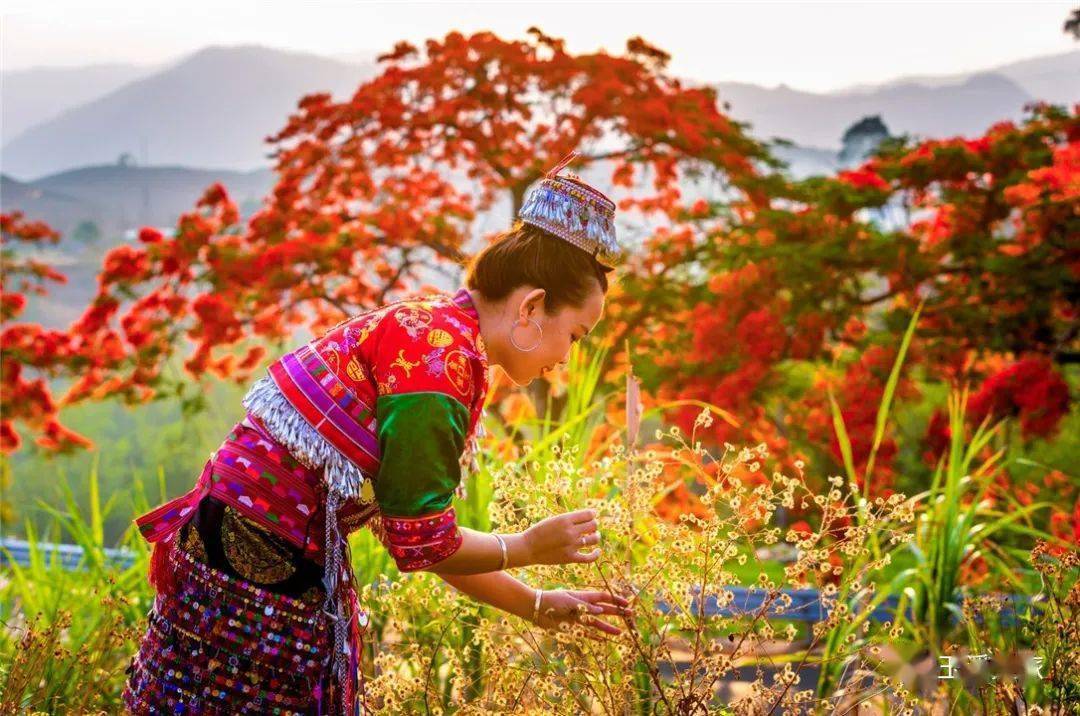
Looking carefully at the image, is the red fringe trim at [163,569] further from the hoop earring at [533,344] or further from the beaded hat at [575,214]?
the beaded hat at [575,214]

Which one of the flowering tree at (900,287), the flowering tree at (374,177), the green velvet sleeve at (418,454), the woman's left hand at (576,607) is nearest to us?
the green velvet sleeve at (418,454)

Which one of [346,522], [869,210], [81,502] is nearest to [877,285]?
[869,210]

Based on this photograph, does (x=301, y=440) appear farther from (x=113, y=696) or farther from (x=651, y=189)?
(x=651, y=189)

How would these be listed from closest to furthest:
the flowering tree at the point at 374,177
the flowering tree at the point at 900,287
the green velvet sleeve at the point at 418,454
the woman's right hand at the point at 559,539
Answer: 1. the green velvet sleeve at the point at 418,454
2. the woman's right hand at the point at 559,539
3. the flowering tree at the point at 900,287
4. the flowering tree at the point at 374,177

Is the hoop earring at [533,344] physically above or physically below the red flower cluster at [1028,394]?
above

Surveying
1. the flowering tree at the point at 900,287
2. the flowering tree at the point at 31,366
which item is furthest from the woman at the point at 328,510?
the flowering tree at the point at 31,366

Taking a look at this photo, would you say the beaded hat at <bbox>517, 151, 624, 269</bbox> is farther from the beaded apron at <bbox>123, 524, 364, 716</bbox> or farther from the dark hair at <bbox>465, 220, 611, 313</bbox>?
the beaded apron at <bbox>123, 524, 364, 716</bbox>

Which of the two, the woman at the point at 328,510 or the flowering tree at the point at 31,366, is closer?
the woman at the point at 328,510

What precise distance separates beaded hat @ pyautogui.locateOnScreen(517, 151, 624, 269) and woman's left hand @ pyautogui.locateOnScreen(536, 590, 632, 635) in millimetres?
516

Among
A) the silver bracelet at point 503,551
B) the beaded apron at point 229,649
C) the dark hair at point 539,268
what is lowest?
the beaded apron at point 229,649

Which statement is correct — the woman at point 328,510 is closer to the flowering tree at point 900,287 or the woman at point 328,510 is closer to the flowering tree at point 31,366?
the flowering tree at point 900,287

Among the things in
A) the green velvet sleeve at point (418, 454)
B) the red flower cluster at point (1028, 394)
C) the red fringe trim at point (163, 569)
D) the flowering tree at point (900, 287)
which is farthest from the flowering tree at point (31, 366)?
the green velvet sleeve at point (418, 454)

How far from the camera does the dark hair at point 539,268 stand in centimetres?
174

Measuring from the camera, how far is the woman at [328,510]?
1.70 metres
